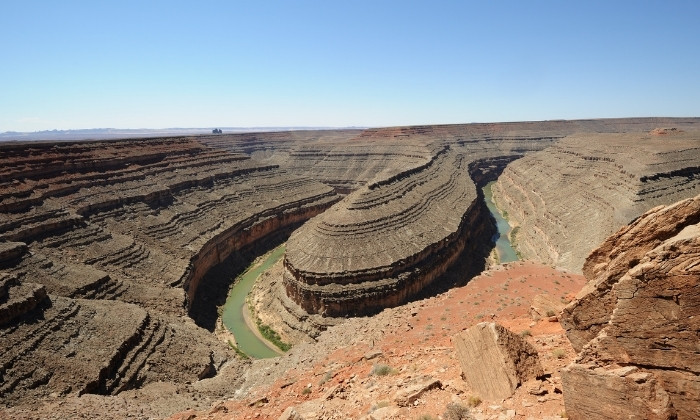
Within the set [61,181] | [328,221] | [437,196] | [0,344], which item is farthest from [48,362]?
[437,196]

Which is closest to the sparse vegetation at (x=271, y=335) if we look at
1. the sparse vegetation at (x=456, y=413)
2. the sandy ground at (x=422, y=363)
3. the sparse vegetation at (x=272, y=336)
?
the sparse vegetation at (x=272, y=336)

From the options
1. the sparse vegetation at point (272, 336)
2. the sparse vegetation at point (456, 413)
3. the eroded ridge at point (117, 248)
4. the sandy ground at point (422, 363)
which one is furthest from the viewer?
the sparse vegetation at point (272, 336)

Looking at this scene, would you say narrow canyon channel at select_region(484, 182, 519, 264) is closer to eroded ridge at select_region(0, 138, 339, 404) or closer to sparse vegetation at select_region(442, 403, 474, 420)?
eroded ridge at select_region(0, 138, 339, 404)

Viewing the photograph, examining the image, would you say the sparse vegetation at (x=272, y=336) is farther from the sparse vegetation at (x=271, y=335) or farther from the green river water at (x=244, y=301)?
the green river water at (x=244, y=301)

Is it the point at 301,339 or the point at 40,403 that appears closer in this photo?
the point at 40,403

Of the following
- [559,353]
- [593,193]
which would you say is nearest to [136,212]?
[559,353]

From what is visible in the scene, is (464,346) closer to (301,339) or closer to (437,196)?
(301,339)
